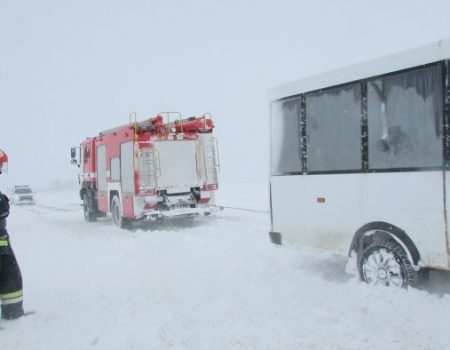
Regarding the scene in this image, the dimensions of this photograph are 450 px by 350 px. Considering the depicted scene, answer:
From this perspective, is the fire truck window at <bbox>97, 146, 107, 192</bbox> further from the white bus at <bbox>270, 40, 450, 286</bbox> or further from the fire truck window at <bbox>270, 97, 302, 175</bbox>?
the white bus at <bbox>270, 40, 450, 286</bbox>

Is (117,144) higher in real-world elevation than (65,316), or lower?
higher

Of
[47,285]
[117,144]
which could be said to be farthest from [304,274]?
[117,144]

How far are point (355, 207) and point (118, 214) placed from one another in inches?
375

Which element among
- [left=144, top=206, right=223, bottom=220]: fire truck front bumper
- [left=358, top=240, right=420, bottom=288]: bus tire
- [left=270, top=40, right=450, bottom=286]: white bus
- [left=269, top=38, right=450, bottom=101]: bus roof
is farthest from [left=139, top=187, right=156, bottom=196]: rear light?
[left=358, top=240, right=420, bottom=288]: bus tire

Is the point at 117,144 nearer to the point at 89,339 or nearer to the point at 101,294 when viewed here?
the point at 101,294

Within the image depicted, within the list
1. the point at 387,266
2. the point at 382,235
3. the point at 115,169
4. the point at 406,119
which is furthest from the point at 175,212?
the point at 406,119

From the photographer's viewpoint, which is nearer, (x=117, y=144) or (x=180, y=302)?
(x=180, y=302)

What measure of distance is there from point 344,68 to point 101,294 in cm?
453

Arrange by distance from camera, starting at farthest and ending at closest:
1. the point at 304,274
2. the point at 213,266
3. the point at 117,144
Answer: the point at 117,144, the point at 213,266, the point at 304,274

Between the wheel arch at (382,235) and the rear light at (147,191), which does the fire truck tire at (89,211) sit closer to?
the rear light at (147,191)

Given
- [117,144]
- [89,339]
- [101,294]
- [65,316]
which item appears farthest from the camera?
[117,144]

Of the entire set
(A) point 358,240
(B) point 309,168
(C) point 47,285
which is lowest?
(C) point 47,285

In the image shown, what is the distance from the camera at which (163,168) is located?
12492 mm

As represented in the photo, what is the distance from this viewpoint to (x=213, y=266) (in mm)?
7547
